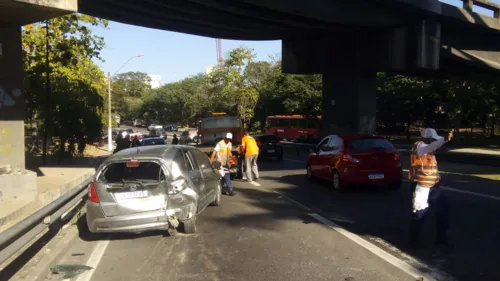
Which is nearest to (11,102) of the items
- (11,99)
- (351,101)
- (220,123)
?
(11,99)

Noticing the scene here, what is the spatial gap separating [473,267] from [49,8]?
895 cm

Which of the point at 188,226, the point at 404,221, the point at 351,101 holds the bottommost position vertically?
the point at 404,221

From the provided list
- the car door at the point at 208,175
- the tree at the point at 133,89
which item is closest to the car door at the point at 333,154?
the car door at the point at 208,175

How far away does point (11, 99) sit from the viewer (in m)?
11.6

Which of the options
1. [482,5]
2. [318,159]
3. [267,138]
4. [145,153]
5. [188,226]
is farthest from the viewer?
[267,138]

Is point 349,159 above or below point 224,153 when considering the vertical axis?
below

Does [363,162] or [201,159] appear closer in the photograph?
[201,159]

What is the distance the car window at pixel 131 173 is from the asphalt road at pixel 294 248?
102cm

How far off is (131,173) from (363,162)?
21.8 feet

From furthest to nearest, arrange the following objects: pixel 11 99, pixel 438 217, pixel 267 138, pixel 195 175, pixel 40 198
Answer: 1. pixel 267 138
2. pixel 11 99
3. pixel 40 198
4. pixel 195 175
5. pixel 438 217

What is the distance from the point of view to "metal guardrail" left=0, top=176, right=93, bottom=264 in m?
5.30

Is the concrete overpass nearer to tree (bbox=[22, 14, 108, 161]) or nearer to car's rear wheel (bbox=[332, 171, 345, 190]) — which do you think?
tree (bbox=[22, 14, 108, 161])

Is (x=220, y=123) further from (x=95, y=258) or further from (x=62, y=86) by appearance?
(x=95, y=258)

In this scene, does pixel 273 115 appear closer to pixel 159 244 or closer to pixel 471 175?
pixel 471 175
